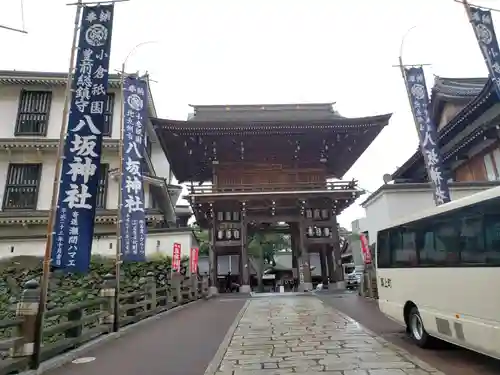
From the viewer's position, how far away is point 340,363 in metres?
4.90

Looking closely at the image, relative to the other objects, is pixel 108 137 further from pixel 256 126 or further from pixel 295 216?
pixel 295 216

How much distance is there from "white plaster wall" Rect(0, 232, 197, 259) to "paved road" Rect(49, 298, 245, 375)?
8591mm

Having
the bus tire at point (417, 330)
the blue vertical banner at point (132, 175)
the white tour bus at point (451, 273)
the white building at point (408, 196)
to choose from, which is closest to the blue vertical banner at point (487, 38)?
the white tour bus at point (451, 273)

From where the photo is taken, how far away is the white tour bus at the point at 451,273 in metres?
3.98

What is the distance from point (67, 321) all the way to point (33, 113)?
52.9 ft

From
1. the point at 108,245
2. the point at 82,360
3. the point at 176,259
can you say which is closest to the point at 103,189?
the point at 108,245

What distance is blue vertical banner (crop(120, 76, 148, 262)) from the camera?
1020 centimetres

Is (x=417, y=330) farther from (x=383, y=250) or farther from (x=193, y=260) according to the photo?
(x=193, y=260)

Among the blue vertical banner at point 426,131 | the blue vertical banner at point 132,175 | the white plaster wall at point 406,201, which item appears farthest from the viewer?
the white plaster wall at point 406,201

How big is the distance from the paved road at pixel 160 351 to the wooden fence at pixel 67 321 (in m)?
0.44

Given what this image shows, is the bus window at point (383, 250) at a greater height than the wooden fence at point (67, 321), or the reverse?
the bus window at point (383, 250)

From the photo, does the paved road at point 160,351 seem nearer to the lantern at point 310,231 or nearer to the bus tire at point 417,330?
the bus tire at point 417,330

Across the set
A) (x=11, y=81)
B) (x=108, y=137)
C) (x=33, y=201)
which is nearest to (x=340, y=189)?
(x=108, y=137)

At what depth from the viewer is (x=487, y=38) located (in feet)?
29.3
